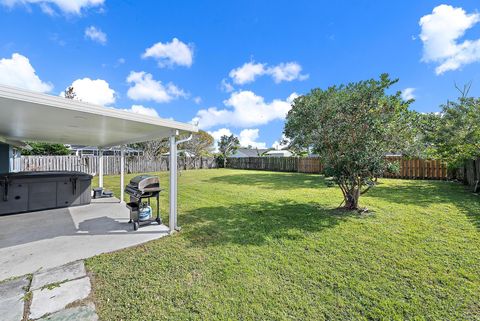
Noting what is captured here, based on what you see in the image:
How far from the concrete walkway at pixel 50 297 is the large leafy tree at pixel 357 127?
5.01 m

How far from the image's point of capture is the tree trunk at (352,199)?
5.30 meters

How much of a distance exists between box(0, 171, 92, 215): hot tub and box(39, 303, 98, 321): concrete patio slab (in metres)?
5.37

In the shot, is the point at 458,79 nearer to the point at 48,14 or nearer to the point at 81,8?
the point at 81,8

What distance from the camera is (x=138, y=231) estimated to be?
430cm

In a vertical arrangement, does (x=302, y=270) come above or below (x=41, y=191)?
below

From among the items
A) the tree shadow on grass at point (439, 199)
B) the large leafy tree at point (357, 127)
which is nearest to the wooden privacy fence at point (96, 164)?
the large leafy tree at point (357, 127)

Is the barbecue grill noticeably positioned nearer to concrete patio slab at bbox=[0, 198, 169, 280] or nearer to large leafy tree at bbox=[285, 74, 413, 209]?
concrete patio slab at bbox=[0, 198, 169, 280]

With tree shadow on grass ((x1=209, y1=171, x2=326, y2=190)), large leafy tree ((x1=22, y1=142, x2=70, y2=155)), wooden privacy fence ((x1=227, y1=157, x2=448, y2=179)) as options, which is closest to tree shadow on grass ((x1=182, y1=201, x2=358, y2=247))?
wooden privacy fence ((x1=227, y1=157, x2=448, y2=179))

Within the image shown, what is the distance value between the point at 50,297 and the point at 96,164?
15468 mm

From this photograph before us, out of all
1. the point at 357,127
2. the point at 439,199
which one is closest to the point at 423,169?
the point at 439,199

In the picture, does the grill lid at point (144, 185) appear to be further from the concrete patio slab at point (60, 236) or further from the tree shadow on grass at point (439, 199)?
the tree shadow on grass at point (439, 199)

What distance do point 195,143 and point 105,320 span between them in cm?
2593

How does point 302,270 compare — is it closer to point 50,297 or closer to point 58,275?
point 50,297

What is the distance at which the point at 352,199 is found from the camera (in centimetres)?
534
